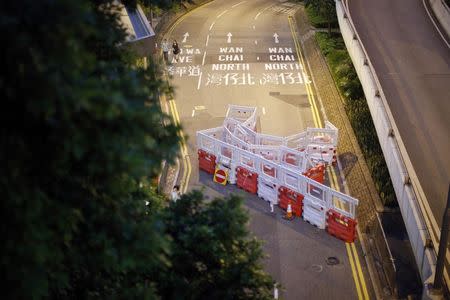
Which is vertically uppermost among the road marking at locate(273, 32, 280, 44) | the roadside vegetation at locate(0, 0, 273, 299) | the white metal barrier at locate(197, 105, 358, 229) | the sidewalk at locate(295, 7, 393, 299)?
the roadside vegetation at locate(0, 0, 273, 299)

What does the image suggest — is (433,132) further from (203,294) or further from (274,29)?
(274,29)

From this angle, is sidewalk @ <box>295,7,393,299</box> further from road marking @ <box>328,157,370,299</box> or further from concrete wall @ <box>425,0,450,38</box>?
concrete wall @ <box>425,0,450,38</box>

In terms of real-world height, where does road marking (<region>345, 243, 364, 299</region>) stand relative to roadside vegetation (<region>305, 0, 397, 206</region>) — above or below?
below

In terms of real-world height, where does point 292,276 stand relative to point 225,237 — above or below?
below

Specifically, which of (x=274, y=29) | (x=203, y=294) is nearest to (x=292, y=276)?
(x=203, y=294)

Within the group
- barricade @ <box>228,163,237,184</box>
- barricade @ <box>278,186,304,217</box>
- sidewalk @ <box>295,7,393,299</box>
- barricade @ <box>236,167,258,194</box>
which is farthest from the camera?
barricade @ <box>228,163,237,184</box>

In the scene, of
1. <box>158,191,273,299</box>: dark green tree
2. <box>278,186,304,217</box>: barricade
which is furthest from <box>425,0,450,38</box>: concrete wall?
<box>158,191,273,299</box>: dark green tree

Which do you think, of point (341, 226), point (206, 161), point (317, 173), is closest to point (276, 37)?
point (206, 161)
